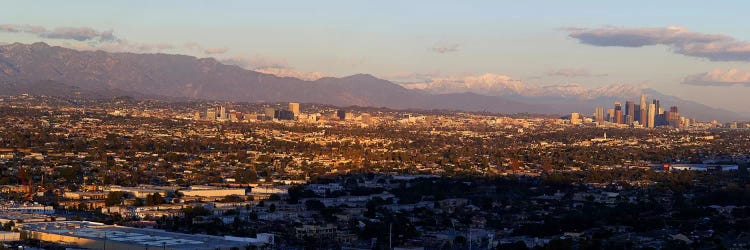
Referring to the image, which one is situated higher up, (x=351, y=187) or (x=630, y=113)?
(x=630, y=113)

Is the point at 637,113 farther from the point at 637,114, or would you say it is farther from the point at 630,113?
the point at 630,113

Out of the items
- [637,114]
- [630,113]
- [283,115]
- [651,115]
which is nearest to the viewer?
[283,115]

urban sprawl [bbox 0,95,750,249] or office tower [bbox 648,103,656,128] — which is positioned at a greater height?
office tower [bbox 648,103,656,128]

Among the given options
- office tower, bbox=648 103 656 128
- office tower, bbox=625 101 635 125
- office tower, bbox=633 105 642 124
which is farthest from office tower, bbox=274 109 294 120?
office tower, bbox=633 105 642 124

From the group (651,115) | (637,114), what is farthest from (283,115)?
(637,114)

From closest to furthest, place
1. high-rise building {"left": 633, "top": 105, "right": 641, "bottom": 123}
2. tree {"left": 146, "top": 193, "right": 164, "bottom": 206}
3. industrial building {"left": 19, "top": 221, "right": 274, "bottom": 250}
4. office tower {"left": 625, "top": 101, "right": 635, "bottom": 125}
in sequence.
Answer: industrial building {"left": 19, "top": 221, "right": 274, "bottom": 250}, tree {"left": 146, "top": 193, "right": 164, "bottom": 206}, office tower {"left": 625, "top": 101, "right": 635, "bottom": 125}, high-rise building {"left": 633, "top": 105, "right": 641, "bottom": 123}

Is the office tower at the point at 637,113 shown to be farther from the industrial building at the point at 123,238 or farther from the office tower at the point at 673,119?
the industrial building at the point at 123,238

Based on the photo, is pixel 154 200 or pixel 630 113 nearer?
pixel 154 200

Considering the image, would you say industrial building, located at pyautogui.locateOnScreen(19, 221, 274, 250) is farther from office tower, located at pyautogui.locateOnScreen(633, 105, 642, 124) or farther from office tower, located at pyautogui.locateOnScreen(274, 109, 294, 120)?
office tower, located at pyautogui.locateOnScreen(633, 105, 642, 124)

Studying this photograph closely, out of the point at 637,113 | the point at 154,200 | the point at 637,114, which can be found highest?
the point at 637,113

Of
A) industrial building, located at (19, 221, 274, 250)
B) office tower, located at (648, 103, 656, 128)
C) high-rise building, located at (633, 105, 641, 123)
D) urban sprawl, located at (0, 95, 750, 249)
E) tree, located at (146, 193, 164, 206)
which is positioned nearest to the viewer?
industrial building, located at (19, 221, 274, 250)

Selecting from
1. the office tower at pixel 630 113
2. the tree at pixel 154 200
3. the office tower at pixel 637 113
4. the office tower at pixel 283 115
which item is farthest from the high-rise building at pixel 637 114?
the tree at pixel 154 200
